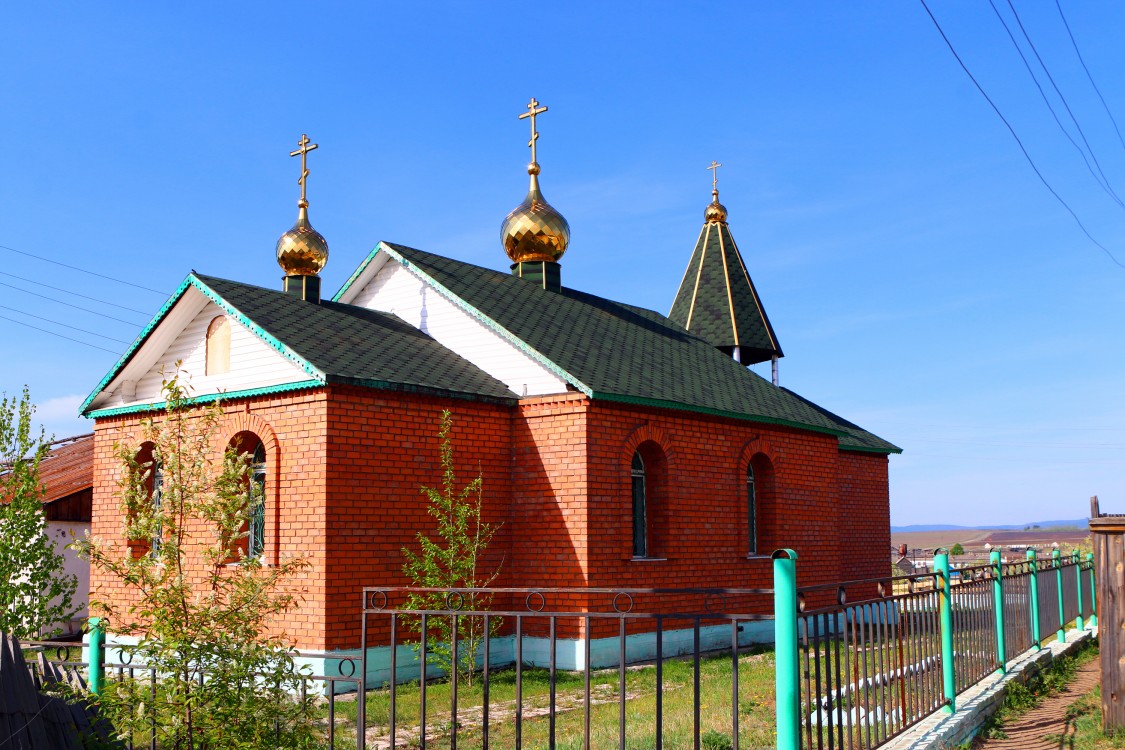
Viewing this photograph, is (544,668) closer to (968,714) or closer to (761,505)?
(761,505)

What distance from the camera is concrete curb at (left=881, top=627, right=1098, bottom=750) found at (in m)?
6.73

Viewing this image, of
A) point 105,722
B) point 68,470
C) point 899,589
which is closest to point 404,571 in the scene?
point 105,722

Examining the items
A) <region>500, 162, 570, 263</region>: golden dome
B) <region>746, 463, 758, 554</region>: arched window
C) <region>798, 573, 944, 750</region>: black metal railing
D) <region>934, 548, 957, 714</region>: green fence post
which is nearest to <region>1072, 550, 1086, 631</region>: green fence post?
<region>746, 463, 758, 554</region>: arched window

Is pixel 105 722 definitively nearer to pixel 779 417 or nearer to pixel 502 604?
pixel 502 604

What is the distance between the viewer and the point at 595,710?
9.31m

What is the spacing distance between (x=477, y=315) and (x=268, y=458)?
11.9 ft

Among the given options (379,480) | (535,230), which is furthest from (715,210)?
(379,480)

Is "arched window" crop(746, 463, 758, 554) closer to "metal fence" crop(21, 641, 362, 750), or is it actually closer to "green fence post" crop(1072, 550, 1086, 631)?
"green fence post" crop(1072, 550, 1086, 631)

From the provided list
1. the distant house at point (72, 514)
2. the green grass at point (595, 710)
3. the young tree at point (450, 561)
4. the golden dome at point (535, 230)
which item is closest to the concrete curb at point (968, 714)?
the green grass at point (595, 710)

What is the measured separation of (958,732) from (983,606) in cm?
205

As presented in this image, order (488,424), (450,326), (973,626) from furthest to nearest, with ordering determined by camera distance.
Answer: (450,326), (488,424), (973,626)

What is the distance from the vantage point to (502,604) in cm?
1234

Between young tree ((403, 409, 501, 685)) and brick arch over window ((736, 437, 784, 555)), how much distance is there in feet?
15.3

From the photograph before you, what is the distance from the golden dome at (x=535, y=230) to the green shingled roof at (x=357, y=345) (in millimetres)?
3338
